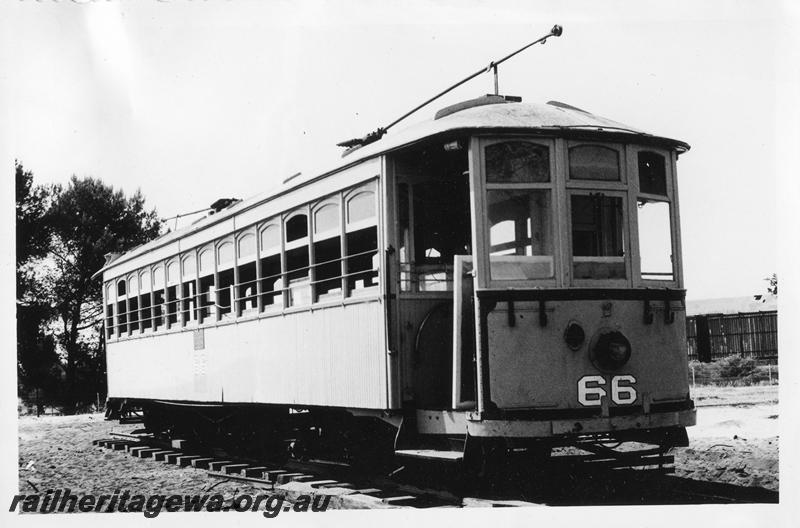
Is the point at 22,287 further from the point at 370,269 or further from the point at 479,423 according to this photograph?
the point at 479,423

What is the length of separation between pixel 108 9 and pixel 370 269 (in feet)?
10.7

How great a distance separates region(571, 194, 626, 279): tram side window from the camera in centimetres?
794

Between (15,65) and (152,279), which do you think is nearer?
(15,65)

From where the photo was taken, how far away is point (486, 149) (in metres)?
7.82

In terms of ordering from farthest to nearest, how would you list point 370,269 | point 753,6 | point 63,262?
1. point 63,262
2. point 370,269
3. point 753,6

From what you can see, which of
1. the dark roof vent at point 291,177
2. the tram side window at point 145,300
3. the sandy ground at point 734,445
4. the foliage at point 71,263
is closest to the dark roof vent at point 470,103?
the dark roof vent at point 291,177

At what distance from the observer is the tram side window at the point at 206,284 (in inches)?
480

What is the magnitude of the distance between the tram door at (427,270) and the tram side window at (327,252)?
2.92 feet

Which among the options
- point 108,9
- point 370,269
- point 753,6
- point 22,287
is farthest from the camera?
point 22,287

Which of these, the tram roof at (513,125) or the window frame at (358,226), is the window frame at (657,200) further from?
the window frame at (358,226)

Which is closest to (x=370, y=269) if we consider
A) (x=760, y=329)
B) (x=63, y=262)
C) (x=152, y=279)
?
(x=152, y=279)

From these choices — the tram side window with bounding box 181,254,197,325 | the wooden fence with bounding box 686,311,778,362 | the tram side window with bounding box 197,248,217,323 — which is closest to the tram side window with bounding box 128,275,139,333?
the tram side window with bounding box 181,254,197,325

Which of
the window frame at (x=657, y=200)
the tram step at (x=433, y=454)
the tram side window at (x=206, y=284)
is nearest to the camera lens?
the tram step at (x=433, y=454)

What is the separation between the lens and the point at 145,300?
583 inches
